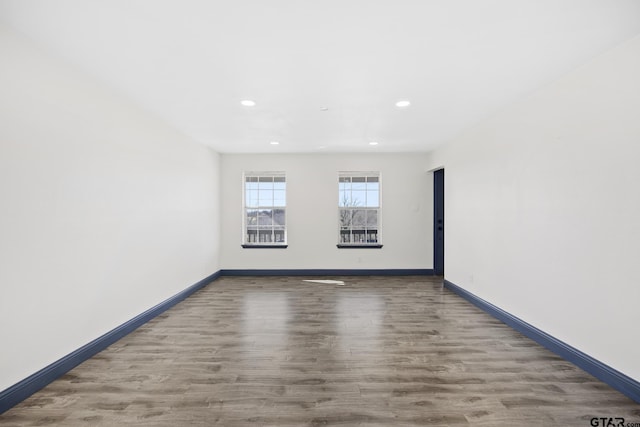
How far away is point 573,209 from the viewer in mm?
2754

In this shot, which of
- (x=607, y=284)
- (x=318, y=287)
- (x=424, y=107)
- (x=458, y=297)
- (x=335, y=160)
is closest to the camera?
(x=607, y=284)

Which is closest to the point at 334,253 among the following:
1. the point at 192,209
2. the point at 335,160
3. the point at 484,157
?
the point at 335,160

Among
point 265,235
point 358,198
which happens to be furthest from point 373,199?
point 265,235

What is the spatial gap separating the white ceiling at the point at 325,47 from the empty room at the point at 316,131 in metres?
0.02

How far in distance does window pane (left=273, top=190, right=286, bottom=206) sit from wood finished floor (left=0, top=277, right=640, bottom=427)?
3046mm

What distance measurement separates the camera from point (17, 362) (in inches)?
85.7

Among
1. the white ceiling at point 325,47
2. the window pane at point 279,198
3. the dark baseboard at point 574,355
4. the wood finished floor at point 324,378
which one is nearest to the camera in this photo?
the white ceiling at point 325,47

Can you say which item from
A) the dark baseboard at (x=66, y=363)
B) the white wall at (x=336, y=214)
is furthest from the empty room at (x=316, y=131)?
the white wall at (x=336, y=214)

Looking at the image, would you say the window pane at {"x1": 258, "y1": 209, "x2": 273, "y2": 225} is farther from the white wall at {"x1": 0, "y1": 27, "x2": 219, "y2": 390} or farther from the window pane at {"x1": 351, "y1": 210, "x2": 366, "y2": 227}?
the white wall at {"x1": 0, "y1": 27, "x2": 219, "y2": 390}

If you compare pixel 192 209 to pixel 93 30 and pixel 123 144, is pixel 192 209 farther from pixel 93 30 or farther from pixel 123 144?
pixel 93 30

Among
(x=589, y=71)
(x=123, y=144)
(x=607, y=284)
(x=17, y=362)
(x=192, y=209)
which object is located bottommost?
(x=17, y=362)

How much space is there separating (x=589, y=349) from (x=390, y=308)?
2.17 m

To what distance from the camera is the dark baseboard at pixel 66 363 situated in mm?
2131

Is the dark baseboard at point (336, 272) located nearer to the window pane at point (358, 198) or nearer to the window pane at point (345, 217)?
the window pane at point (345, 217)
